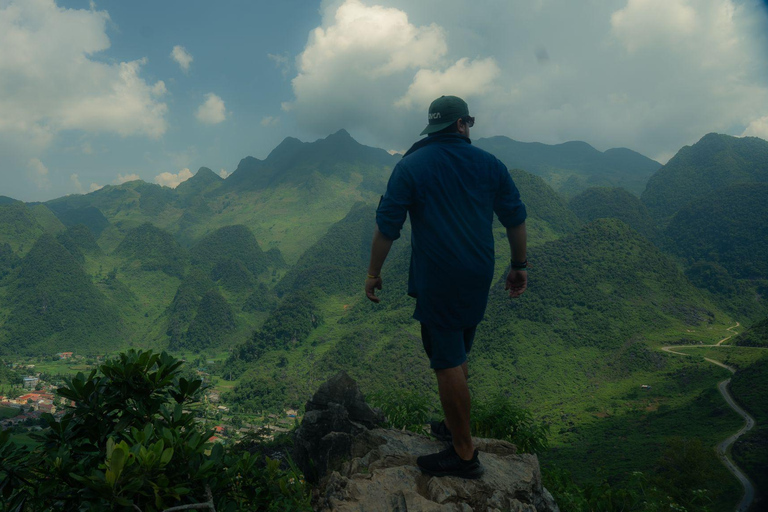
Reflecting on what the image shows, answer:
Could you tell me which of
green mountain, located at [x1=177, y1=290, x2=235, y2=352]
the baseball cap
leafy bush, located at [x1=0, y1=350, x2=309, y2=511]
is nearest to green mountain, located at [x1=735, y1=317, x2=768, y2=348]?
the baseball cap

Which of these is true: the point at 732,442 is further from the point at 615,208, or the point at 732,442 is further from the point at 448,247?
the point at 615,208

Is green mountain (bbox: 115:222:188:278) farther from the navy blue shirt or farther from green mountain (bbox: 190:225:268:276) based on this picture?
the navy blue shirt

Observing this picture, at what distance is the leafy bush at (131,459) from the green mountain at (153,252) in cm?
15415

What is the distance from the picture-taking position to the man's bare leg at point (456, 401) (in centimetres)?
246

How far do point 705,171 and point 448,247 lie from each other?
170669mm

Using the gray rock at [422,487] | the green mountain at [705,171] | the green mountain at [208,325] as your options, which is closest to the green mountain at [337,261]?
the green mountain at [208,325]

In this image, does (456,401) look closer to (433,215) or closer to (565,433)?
(433,215)

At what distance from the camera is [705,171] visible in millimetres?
132250

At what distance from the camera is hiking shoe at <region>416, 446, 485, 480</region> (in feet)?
8.50

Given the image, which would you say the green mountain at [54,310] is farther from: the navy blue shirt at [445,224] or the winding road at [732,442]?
the navy blue shirt at [445,224]

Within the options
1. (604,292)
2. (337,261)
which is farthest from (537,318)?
(337,261)

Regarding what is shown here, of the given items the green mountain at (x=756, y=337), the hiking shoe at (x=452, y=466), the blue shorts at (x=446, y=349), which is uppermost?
the blue shorts at (x=446, y=349)

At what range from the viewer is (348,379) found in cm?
609

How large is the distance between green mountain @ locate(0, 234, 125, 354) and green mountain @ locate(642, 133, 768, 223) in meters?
167
